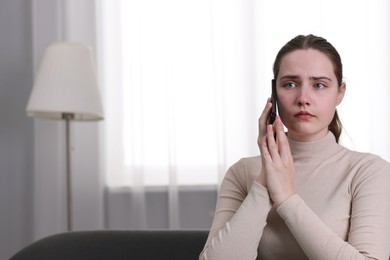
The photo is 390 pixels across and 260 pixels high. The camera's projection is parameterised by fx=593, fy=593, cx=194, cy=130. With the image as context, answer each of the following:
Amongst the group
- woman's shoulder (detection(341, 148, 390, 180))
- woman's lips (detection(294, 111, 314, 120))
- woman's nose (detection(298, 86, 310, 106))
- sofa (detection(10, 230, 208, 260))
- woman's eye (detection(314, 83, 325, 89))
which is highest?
woman's eye (detection(314, 83, 325, 89))

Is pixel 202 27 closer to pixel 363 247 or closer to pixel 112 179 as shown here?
pixel 112 179

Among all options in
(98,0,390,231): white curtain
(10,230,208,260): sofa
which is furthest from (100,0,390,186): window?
(10,230,208,260): sofa

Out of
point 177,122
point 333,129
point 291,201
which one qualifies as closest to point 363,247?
point 291,201

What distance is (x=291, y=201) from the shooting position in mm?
1343

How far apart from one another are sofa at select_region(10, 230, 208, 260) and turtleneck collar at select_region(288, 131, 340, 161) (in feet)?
1.39

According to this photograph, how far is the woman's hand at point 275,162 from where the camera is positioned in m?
1.38

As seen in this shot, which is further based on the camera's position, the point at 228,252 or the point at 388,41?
the point at 388,41

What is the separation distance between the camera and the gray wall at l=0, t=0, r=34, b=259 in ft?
10.2

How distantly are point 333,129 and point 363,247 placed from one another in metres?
0.42

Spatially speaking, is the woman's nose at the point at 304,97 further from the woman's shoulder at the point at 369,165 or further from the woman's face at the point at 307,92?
the woman's shoulder at the point at 369,165

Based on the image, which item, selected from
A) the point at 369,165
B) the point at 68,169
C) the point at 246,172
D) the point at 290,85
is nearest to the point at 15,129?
the point at 68,169

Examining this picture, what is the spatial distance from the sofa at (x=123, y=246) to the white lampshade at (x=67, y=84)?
0.99 meters

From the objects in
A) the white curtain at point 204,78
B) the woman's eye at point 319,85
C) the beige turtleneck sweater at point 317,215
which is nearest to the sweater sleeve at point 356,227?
the beige turtleneck sweater at point 317,215

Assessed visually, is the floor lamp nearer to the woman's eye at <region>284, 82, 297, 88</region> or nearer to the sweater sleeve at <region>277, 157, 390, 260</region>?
the woman's eye at <region>284, 82, 297, 88</region>
